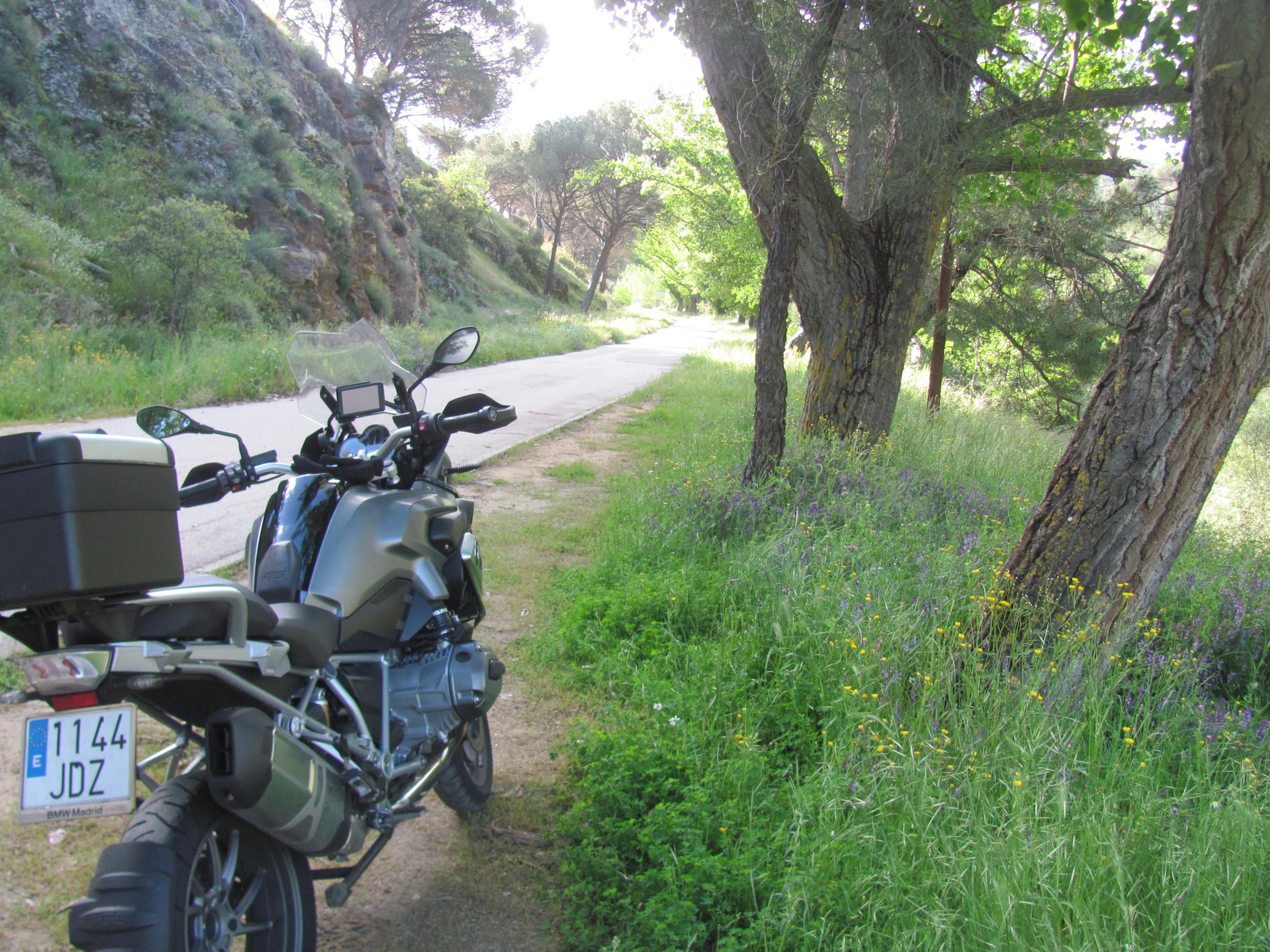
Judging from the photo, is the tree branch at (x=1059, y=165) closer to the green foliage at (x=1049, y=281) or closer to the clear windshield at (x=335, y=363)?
the green foliage at (x=1049, y=281)

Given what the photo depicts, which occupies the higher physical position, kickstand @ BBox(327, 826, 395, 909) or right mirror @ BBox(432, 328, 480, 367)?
right mirror @ BBox(432, 328, 480, 367)

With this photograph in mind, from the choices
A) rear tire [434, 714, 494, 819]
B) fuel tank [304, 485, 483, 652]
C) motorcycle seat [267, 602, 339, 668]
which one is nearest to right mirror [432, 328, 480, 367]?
fuel tank [304, 485, 483, 652]

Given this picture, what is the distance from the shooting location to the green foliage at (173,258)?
13586 millimetres

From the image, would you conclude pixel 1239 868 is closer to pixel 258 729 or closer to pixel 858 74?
pixel 258 729

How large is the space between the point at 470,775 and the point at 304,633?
127cm

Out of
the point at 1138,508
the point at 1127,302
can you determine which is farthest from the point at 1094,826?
the point at 1127,302

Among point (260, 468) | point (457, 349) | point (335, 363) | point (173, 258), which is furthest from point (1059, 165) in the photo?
point (173, 258)

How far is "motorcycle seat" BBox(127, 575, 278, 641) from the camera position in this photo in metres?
1.68

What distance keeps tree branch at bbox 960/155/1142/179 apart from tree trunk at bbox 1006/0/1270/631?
3475 millimetres

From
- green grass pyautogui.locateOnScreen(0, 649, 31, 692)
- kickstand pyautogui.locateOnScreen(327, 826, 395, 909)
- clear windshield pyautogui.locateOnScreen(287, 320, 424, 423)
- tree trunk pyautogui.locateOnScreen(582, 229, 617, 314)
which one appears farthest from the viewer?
tree trunk pyautogui.locateOnScreen(582, 229, 617, 314)

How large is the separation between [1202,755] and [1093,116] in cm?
606

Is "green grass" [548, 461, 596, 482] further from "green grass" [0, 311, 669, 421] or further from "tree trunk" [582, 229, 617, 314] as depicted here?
"tree trunk" [582, 229, 617, 314]

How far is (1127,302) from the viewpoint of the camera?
10.9 metres

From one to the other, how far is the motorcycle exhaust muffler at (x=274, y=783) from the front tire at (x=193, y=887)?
6 cm
